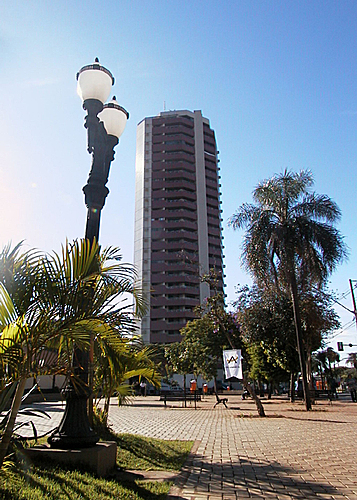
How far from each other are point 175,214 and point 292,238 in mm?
58359

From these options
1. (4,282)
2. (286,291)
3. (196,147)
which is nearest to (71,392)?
(4,282)

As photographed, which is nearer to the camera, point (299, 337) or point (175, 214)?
point (299, 337)

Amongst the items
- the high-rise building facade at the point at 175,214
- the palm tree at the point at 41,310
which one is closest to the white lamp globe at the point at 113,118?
the palm tree at the point at 41,310

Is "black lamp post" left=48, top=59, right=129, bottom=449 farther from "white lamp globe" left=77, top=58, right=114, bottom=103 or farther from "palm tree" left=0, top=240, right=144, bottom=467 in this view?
"palm tree" left=0, top=240, right=144, bottom=467

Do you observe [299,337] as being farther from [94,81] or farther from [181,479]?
[94,81]

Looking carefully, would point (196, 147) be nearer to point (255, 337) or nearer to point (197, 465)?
point (255, 337)

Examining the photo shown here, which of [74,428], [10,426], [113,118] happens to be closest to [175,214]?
[113,118]

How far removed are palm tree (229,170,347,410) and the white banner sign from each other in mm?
4606

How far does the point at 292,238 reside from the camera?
18375mm

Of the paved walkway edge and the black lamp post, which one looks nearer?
the paved walkway edge

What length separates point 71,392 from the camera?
15.8ft

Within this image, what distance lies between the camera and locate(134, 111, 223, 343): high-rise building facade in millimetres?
69688

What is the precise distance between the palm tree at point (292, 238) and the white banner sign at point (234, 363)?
A: 461cm

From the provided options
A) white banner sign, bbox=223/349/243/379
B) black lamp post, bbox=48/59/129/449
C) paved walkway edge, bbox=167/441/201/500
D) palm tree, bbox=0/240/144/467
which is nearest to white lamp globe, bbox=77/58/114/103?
black lamp post, bbox=48/59/129/449
